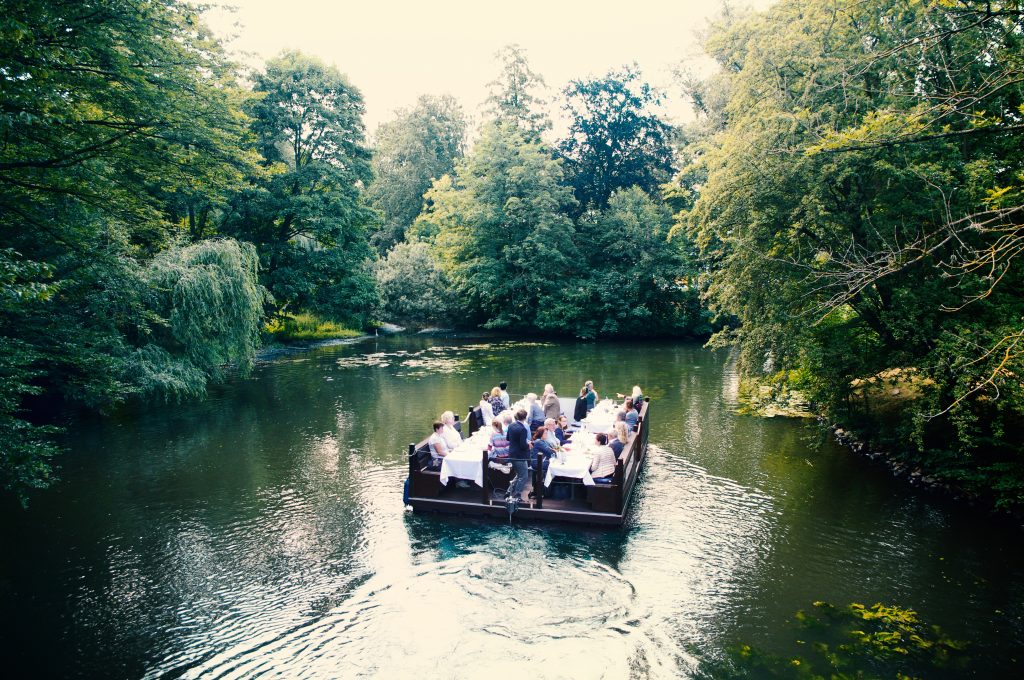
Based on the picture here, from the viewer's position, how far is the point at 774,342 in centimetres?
1398

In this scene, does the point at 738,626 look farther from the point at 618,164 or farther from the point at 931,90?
the point at 618,164

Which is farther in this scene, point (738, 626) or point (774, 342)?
point (774, 342)

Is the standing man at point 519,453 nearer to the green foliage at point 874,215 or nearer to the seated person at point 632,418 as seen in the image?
the seated person at point 632,418

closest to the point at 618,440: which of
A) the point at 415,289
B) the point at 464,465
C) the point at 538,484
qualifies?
the point at 538,484

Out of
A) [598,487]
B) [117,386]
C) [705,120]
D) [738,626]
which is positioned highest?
[705,120]

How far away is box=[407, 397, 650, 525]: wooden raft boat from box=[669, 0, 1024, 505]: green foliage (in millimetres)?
4698

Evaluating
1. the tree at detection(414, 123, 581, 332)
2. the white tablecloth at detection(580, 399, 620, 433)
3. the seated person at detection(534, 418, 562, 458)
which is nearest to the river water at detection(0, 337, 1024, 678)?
the seated person at detection(534, 418, 562, 458)

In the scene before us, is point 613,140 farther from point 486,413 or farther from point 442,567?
point 442,567

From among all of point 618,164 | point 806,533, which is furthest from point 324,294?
point 806,533

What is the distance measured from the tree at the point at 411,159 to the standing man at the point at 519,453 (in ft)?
165

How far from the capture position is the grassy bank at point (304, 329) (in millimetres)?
36969

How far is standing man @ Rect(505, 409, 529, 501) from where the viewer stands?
11.2 metres

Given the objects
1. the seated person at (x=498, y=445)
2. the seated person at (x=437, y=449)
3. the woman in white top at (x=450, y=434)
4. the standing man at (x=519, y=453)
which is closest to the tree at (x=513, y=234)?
A: the woman in white top at (x=450, y=434)

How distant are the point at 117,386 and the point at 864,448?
57.8 ft
